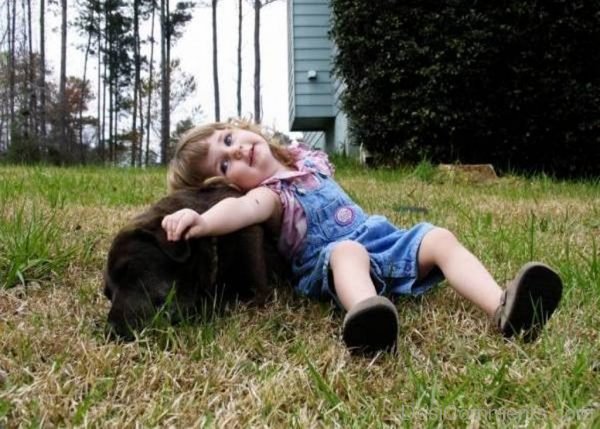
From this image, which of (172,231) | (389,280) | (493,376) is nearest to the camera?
(493,376)

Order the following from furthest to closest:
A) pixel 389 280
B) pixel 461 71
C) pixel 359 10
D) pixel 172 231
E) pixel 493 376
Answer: pixel 359 10, pixel 461 71, pixel 389 280, pixel 172 231, pixel 493 376

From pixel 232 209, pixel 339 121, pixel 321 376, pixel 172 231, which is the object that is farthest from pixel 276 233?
pixel 339 121

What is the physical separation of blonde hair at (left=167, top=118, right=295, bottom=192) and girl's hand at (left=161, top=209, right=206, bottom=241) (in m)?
0.38

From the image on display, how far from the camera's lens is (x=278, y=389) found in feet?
4.29

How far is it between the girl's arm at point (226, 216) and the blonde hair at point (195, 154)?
224mm

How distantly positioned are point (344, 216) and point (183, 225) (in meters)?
0.60

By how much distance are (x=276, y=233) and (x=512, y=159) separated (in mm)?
5163

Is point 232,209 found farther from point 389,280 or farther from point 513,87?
point 513,87

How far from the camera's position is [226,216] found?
1.77m

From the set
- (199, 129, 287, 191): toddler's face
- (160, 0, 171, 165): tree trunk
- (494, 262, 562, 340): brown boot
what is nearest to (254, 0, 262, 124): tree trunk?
(160, 0, 171, 165): tree trunk

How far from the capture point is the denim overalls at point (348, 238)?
192 cm

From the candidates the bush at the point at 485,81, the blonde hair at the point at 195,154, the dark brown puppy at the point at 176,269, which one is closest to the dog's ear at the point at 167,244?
the dark brown puppy at the point at 176,269

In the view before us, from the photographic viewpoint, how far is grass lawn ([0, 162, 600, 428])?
1.21 metres

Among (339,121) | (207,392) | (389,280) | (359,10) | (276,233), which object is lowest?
(207,392)
